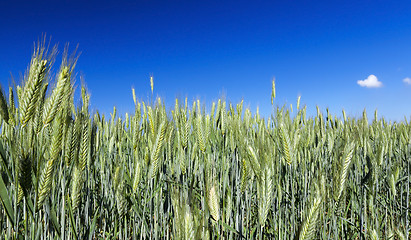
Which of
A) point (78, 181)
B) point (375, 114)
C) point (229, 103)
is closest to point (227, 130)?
point (229, 103)

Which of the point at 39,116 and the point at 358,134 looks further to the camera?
the point at 358,134

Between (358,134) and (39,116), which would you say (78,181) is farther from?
(358,134)

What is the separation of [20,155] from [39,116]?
0.23 metres

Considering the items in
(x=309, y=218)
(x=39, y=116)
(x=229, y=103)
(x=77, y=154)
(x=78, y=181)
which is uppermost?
(x=229, y=103)

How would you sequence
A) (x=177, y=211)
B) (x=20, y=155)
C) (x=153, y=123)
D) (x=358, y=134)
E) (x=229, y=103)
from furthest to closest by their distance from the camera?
1. (x=229, y=103)
2. (x=358, y=134)
3. (x=153, y=123)
4. (x=20, y=155)
5. (x=177, y=211)

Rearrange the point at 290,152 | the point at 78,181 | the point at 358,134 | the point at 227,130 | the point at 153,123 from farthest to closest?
the point at 227,130, the point at 358,134, the point at 153,123, the point at 290,152, the point at 78,181

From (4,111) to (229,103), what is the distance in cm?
236

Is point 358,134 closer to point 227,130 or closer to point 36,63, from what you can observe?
point 227,130

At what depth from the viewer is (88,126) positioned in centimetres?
129

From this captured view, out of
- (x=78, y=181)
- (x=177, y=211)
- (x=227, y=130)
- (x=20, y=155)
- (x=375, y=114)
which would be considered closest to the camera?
(x=177, y=211)

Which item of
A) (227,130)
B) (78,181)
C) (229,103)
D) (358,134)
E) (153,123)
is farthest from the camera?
(229,103)

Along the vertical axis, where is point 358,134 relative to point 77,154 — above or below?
above

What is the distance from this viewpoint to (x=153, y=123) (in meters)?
1.47

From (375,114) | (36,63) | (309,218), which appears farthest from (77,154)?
(375,114)
